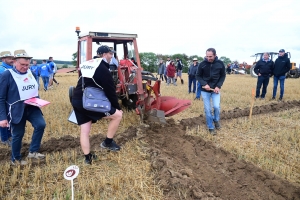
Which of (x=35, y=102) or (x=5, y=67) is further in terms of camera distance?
(x=5, y=67)

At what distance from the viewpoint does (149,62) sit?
132 ft

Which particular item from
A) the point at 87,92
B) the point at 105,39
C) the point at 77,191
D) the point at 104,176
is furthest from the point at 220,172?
the point at 105,39

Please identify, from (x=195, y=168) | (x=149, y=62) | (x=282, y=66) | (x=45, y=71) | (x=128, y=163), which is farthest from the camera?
(x=149, y=62)

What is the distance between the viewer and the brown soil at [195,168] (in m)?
2.92

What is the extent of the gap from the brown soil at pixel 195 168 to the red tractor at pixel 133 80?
422mm

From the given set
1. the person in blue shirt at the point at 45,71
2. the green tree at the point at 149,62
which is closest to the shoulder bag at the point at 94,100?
the person in blue shirt at the point at 45,71

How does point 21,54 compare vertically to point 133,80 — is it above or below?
above

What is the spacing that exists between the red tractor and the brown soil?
42 cm

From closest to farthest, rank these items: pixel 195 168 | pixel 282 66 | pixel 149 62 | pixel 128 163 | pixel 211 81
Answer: pixel 195 168
pixel 128 163
pixel 211 81
pixel 282 66
pixel 149 62

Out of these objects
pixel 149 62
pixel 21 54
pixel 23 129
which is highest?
pixel 149 62

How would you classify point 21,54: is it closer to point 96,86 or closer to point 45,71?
point 96,86

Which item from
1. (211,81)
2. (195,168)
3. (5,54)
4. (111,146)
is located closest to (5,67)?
(5,54)

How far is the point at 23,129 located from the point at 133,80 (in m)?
2.60

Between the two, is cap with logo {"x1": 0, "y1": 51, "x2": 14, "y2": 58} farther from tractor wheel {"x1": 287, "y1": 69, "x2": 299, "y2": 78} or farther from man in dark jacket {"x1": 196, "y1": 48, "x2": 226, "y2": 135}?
tractor wheel {"x1": 287, "y1": 69, "x2": 299, "y2": 78}
